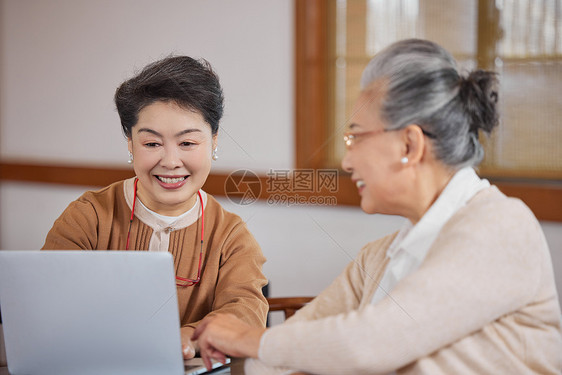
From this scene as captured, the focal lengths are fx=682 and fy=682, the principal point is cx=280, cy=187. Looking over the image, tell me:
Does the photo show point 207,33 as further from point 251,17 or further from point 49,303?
point 49,303

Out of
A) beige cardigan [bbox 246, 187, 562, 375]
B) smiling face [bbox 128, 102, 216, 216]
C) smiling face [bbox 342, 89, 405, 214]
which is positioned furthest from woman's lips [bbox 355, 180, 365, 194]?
smiling face [bbox 128, 102, 216, 216]

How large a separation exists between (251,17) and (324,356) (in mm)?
748

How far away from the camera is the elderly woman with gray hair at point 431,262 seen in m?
0.80

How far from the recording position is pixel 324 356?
0.81 metres

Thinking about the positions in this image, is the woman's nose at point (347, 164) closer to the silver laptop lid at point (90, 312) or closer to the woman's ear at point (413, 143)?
the woman's ear at point (413, 143)

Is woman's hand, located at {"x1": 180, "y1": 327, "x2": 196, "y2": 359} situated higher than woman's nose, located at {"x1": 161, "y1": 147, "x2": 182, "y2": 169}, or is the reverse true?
woman's nose, located at {"x1": 161, "y1": 147, "x2": 182, "y2": 169}

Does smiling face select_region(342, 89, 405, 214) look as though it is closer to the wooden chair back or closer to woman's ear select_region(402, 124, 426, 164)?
woman's ear select_region(402, 124, 426, 164)

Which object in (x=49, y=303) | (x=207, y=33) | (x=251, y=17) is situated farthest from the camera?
(x=251, y=17)

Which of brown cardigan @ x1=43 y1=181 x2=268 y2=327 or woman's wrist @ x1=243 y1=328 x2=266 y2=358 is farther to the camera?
brown cardigan @ x1=43 y1=181 x2=268 y2=327

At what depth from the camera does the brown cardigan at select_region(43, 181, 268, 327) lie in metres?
1.00

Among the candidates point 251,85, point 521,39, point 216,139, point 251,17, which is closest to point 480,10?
point 521,39

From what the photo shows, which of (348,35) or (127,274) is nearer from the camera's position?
(127,274)

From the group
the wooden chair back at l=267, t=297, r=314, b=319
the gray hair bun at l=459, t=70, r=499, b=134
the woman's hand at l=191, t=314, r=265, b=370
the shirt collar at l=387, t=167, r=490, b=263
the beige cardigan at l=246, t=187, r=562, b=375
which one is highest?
the gray hair bun at l=459, t=70, r=499, b=134

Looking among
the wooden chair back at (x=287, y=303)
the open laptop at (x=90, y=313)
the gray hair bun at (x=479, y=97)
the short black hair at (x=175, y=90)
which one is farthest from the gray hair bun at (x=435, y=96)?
the wooden chair back at (x=287, y=303)
